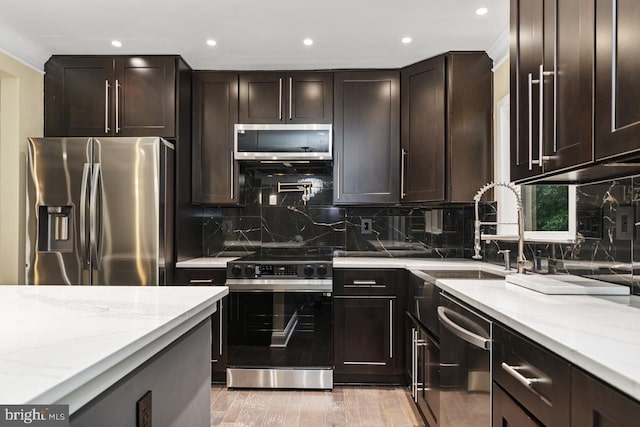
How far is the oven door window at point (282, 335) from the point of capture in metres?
2.84

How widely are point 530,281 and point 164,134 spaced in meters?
2.60

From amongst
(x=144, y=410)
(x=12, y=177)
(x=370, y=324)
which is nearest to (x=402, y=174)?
(x=370, y=324)

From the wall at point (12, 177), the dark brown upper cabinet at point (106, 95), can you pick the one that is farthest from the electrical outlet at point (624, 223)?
the wall at point (12, 177)

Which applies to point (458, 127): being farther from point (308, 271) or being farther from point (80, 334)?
point (80, 334)

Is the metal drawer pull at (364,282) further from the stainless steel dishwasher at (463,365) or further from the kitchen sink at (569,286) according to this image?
→ the kitchen sink at (569,286)

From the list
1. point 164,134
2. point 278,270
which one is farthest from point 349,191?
point 164,134

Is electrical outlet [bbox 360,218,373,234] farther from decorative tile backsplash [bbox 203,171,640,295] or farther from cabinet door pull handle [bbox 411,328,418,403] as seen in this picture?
cabinet door pull handle [bbox 411,328,418,403]

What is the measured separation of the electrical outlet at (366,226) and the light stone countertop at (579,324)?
5.95 ft

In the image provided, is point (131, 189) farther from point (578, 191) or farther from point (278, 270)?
point (578, 191)

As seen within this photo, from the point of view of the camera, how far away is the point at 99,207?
273 centimetres

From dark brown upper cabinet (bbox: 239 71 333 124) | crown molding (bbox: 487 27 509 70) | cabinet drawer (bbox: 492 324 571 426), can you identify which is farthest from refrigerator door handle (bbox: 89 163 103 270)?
crown molding (bbox: 487 27 509 70)

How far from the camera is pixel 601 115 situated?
44.3 inches

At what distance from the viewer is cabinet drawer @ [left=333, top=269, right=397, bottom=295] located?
2.87 metres

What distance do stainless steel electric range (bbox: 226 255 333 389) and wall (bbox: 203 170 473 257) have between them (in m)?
0.70
